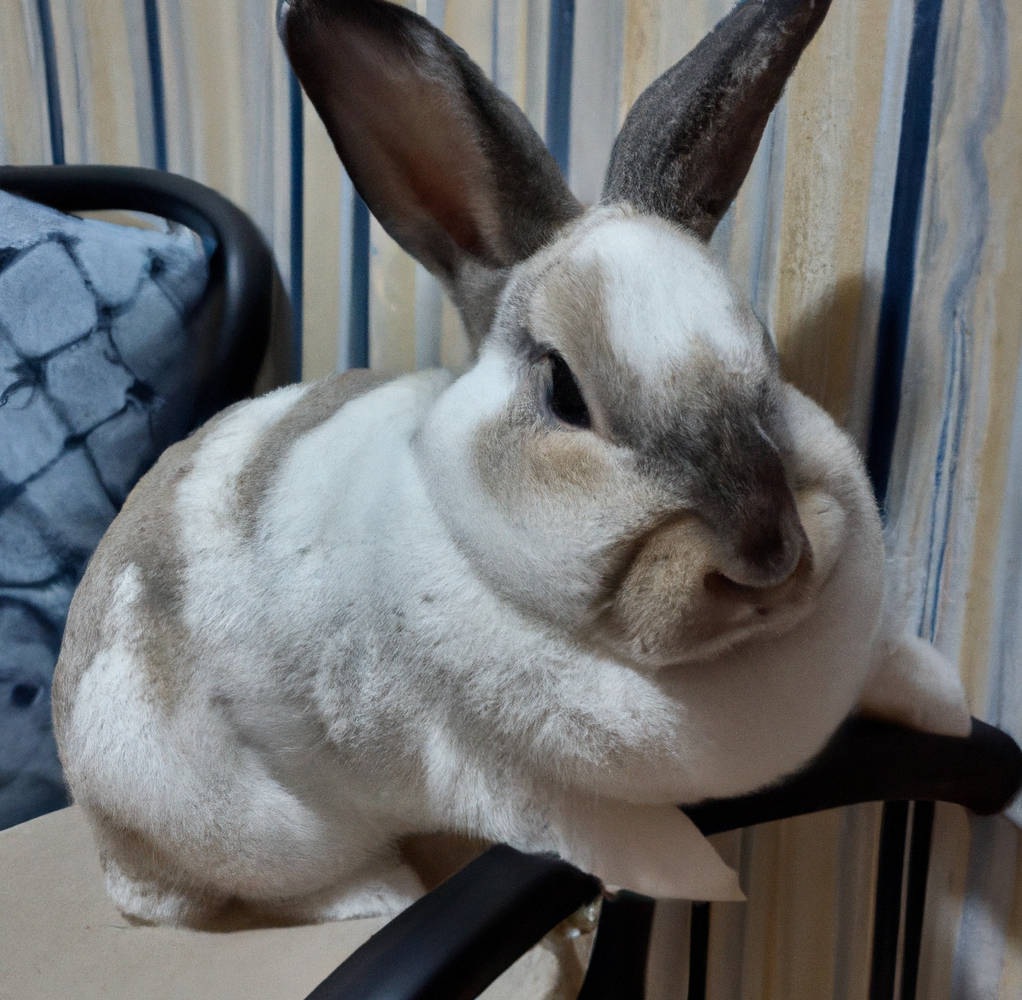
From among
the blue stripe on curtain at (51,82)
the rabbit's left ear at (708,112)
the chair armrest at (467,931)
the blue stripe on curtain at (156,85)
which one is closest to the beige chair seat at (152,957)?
the chair armrest at (467,931)

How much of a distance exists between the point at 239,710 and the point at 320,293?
600 millimetres

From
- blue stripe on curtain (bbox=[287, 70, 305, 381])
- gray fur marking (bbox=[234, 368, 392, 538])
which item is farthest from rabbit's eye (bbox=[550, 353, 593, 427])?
blue stripe on curtain (bbox=[287, 70, 305, 381])

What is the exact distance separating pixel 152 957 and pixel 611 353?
59 cm

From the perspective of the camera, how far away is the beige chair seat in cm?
60

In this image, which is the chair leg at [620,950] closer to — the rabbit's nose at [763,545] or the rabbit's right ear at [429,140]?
the rabbit's nose at [763,545]

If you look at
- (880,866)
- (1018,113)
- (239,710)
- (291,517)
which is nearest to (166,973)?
(239,710)

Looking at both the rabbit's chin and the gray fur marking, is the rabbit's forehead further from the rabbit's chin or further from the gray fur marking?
the gray fur marking

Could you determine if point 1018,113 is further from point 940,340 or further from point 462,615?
point 462,615

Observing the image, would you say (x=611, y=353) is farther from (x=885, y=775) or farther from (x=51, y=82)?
(x=51, y=82)

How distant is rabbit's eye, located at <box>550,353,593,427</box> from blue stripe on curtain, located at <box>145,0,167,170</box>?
0.95 m

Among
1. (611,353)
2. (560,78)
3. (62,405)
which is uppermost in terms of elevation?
(560,78)

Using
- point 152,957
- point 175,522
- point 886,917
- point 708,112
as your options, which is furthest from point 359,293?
point 886,917

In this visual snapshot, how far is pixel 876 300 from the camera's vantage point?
0.63m

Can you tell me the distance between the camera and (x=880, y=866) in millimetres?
732
